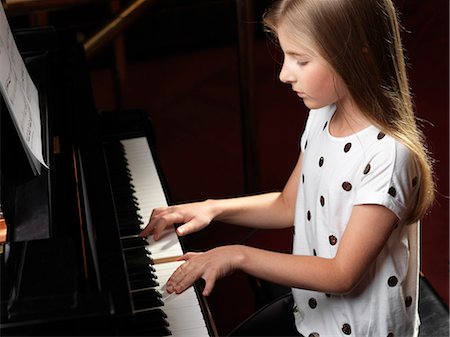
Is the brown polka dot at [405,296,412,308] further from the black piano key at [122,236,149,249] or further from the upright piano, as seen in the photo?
the black piano key at [122,236,149,249]

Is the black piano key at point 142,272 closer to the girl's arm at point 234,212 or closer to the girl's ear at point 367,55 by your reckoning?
the girl's arm at point 234,212

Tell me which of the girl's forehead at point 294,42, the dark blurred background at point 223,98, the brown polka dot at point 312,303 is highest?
the girl's forehead at point 294,42

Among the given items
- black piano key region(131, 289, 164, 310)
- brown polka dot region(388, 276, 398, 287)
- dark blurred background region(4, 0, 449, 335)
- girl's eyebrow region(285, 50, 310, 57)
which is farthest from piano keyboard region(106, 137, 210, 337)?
dark blurred background region(4, 0, 449, 335)

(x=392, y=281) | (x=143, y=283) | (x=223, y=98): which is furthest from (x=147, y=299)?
(x=223, y=98)

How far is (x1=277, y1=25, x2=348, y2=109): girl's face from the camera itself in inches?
62.5

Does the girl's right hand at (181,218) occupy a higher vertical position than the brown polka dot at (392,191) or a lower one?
lower

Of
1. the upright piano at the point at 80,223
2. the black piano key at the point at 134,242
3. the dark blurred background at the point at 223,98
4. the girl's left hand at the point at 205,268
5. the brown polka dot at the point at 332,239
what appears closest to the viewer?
the upright piano at the point at 80,223

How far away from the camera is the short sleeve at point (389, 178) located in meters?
1.58

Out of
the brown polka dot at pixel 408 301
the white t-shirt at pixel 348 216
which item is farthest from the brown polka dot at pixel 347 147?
the brown polka dot at pixel 408 301

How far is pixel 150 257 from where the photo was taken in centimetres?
179

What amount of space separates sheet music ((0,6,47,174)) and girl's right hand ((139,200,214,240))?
0.30 m

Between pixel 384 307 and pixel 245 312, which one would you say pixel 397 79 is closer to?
pixel 384 307

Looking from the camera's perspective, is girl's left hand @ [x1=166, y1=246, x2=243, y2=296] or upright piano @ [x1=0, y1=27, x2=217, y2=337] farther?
girl's left hand @ [x1=166, y1=246, x2=243, y2=296]

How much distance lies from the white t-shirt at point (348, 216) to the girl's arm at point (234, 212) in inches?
4.1
